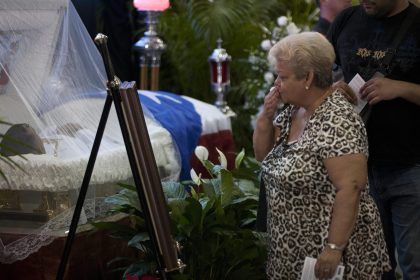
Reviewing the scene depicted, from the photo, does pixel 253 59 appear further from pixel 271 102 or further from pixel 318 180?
pixel 318 180

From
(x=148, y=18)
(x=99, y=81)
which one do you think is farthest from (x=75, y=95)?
(x=148, y=18)

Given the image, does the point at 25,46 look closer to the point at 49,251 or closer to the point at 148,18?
the point at 49,251

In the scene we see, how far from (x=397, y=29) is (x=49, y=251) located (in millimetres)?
1830

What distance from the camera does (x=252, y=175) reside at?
4293mm

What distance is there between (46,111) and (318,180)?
143cm

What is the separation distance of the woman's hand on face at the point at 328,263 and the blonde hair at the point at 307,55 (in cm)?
62

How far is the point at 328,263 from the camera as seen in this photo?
115 inches

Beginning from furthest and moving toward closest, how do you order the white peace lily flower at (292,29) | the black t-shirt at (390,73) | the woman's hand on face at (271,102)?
the white peace lily flower at (292,29) < the black t-shirt at (390,73) < the woman's hand on face at (271,102)

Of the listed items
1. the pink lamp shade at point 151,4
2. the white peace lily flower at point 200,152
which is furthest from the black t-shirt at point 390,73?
the pink lamp shade at point 151,4

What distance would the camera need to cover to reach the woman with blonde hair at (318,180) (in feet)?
9.46

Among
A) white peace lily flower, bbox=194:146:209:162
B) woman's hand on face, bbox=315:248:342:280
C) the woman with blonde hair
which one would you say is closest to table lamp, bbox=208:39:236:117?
white peace lily flower, bbox=194:146:209:162

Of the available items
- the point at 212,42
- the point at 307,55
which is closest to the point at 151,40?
the point at 212,42

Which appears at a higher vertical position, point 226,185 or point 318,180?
point 318,180

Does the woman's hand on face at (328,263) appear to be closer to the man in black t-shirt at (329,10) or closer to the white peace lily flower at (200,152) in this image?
the white peace lily flower at (200,152)
